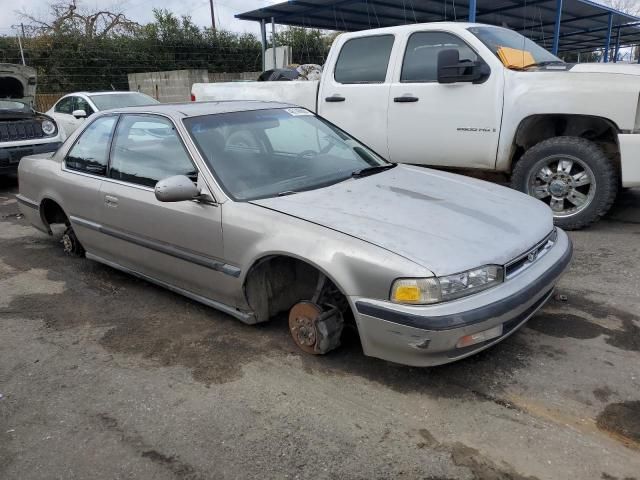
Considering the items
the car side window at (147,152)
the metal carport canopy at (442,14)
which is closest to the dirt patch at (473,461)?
the car side window at (147,152)

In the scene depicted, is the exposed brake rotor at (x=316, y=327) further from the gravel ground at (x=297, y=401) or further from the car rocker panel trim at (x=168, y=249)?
the car rocker panel trim at (x=168, y=249)

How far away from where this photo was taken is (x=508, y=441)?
8.14ft

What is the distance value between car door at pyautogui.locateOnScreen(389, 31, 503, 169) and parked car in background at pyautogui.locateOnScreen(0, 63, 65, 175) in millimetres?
6161

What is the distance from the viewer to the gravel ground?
95.1 inches

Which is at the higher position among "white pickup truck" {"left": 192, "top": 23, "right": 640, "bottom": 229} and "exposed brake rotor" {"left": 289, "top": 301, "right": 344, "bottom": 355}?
"white pickup truck" {"left": 192, "top": 23, "right": 640, "bottom": 229}

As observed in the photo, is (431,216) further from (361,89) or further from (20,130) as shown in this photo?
(20,130)

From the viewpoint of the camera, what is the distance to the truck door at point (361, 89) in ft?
19.9

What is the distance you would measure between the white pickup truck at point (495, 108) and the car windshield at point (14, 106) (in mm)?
5865

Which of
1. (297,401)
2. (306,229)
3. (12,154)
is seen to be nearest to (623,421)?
(297,401)

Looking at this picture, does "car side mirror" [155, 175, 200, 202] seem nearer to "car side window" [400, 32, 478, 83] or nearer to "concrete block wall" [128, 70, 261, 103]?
"car side window" [400, 32, 478, 83]

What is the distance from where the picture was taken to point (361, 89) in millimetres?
6188

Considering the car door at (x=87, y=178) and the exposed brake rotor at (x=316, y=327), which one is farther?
the car door at (x=87, y=178)

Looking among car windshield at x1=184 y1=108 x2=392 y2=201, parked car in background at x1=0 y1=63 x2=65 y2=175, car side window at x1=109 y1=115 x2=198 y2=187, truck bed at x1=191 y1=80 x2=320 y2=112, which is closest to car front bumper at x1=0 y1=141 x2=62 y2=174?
parked car in background at x1=0 y1=63 x2=65 y2=175

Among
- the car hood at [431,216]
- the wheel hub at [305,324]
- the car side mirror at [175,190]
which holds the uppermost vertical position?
the car side mirror at [175,190]
